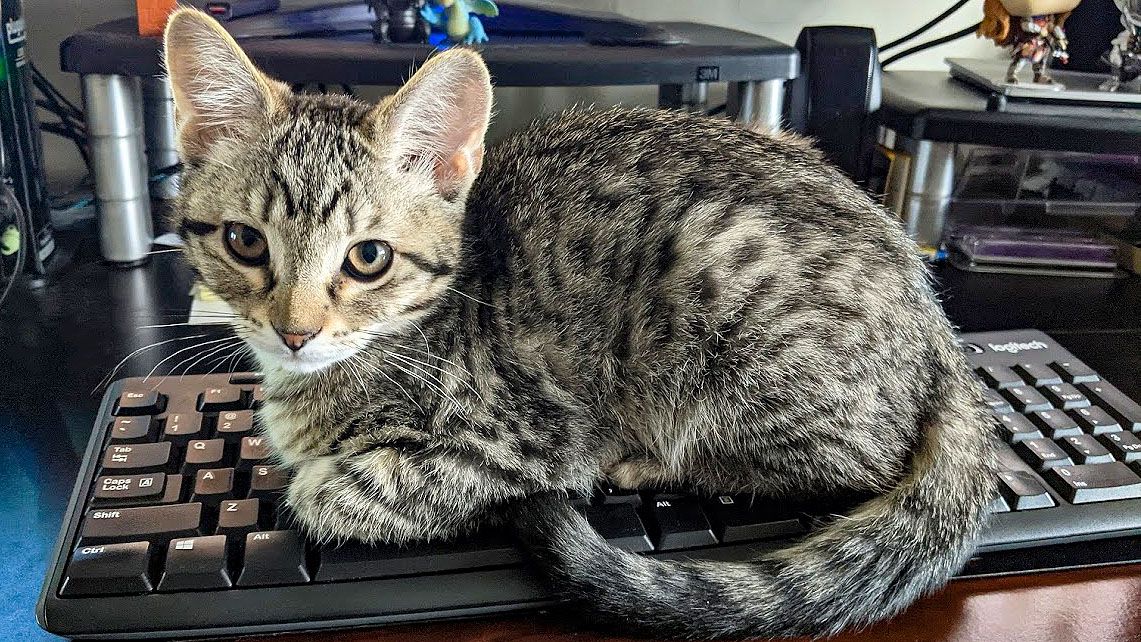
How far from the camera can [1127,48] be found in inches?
46.3

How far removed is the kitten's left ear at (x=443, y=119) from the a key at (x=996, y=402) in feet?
1.70

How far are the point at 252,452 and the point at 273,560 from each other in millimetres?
147

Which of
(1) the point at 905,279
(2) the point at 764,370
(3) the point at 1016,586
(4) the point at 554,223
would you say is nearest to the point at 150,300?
(4) the point at 554,223

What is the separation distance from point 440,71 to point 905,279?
0.45m

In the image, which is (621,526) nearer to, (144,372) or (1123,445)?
(1123,445)

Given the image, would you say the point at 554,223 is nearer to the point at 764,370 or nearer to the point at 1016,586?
the point at 764,370

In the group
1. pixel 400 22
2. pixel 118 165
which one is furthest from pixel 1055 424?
pixel 118 165

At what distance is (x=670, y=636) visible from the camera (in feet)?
1.91

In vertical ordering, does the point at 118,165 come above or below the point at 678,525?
above

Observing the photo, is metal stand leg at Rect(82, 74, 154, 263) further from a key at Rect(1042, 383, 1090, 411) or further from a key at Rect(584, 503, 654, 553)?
a key at Rect(1042, 383, 1090, 411)

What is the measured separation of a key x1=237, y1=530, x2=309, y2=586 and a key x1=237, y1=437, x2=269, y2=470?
0.10 meters

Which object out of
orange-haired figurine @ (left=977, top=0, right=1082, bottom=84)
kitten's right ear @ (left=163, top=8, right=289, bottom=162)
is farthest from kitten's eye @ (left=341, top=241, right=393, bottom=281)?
orange-haired figurine @ (left=977, top=0, right=1082, bottom=84)

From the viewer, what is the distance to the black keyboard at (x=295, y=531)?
56 centimetres

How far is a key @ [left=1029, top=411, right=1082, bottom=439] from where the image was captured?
0.74 meters
